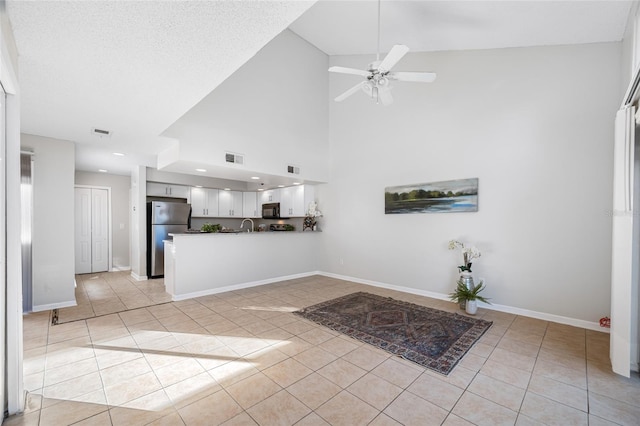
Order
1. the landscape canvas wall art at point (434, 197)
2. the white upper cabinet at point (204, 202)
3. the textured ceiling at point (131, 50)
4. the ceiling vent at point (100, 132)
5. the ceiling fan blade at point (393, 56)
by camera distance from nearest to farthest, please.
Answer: the textured ceiling at point (131, 50)
the ceiling fan blade at point (393, 56)
the ceiling vent at point (100, 132)
the landscape canvas wall art at point (434, 197)
the white upper cabinet at point (204, 202)

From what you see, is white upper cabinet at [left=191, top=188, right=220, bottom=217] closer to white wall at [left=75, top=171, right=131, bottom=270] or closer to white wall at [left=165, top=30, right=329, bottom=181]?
white wall at [left=75, top=171, right=131, bottom=270]

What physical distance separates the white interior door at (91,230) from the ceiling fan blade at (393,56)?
7278 millimetres

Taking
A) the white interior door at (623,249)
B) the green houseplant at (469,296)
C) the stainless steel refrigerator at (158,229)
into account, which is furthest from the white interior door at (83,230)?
the white interior door at (623,249)

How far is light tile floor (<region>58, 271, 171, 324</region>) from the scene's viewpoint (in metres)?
3.78

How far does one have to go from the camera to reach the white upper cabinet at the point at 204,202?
6.96 metres

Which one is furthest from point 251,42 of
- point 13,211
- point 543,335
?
point 543,335

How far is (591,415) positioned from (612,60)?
373 cm

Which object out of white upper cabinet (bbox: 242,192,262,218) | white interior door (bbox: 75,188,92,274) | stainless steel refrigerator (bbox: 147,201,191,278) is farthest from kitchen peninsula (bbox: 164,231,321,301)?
white interior door (bbox: 75,188,92,274)

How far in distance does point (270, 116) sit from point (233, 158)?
119cm

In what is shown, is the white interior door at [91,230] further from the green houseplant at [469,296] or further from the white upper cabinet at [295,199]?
the green houseplant at [469,296]

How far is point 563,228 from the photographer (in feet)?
11.2

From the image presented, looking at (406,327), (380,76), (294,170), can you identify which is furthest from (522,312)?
(294,170)

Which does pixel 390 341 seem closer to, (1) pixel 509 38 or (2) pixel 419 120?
(2) pixel 419 120

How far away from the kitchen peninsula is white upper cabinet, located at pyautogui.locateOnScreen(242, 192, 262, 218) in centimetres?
219
